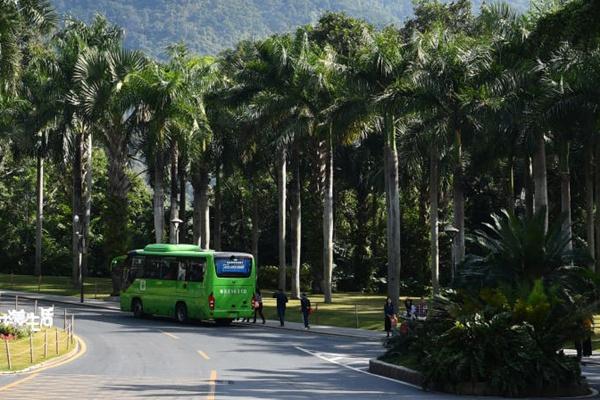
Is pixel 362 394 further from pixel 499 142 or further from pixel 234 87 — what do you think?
pixel 234 87

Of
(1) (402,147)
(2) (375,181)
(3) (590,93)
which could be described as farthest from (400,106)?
(2) (375,181)

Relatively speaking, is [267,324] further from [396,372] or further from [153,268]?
[396,372]

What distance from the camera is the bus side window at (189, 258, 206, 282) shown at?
41156 millimetres

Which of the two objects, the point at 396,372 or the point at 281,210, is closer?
the point at 396,372

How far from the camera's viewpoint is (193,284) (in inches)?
1636

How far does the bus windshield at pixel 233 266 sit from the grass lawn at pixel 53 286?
18546mm

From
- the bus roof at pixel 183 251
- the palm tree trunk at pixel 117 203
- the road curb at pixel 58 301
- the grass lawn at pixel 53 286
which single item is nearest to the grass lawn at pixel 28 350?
the bus roof at pixel 183 251

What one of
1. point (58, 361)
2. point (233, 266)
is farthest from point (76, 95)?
point (58, 361)

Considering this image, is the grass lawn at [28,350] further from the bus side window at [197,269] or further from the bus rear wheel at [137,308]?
the bus rear wheel at [137,308]

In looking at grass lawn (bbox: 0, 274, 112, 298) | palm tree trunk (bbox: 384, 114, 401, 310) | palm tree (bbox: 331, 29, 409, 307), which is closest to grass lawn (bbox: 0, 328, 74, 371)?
palm tree trunk (bbox: 384, 114, 401, 310)

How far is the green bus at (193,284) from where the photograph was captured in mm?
40906

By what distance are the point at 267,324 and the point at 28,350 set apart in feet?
52.9

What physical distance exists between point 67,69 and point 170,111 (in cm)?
908

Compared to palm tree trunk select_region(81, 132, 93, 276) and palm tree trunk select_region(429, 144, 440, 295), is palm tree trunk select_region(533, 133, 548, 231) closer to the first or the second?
palm tree trunk select_region(429, 144, 440, 295)
